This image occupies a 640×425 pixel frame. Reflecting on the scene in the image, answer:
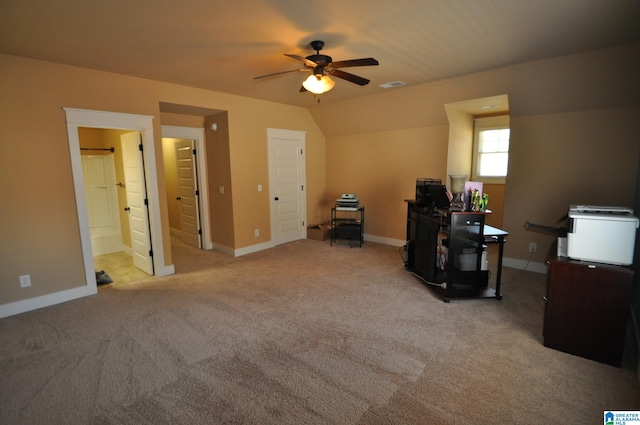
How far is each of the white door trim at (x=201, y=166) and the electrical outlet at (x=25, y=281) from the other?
261 cm

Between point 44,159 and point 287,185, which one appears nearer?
point 44,159

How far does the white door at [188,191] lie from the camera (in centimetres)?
552

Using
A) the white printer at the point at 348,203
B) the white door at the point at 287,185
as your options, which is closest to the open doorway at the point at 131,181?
the white door at the point at 287,185

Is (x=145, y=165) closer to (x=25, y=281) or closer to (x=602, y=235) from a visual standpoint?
(x=25, y=281)

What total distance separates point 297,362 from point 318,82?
8.37 ft

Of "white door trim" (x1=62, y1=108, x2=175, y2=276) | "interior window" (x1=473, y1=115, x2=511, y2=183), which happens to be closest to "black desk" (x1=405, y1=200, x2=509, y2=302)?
"interior window" (x1=473, y1=115, x2=511, y2=183)

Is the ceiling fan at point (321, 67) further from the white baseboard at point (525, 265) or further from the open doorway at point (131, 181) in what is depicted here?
the white baseboard at point (525, 265)

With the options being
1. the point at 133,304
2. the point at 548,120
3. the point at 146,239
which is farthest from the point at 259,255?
the point at 548,120

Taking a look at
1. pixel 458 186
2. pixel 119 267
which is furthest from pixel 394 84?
pixel 119 267

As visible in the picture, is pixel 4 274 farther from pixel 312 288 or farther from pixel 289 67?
pixel 289 67

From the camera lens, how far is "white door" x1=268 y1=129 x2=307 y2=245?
5.69 metres

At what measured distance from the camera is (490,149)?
573 cm

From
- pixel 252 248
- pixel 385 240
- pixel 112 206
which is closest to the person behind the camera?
pixel 252 248

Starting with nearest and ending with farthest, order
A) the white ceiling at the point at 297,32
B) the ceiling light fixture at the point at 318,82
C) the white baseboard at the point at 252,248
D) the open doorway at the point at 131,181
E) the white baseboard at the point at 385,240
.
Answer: the white ceiling at the point at 297,32 → the ceiling light fixture at the point at 318,82 → the open doorway at the point at 131,181 → the white baseboard at the point at 252,248 → the white baseboard at the point at 385,240
